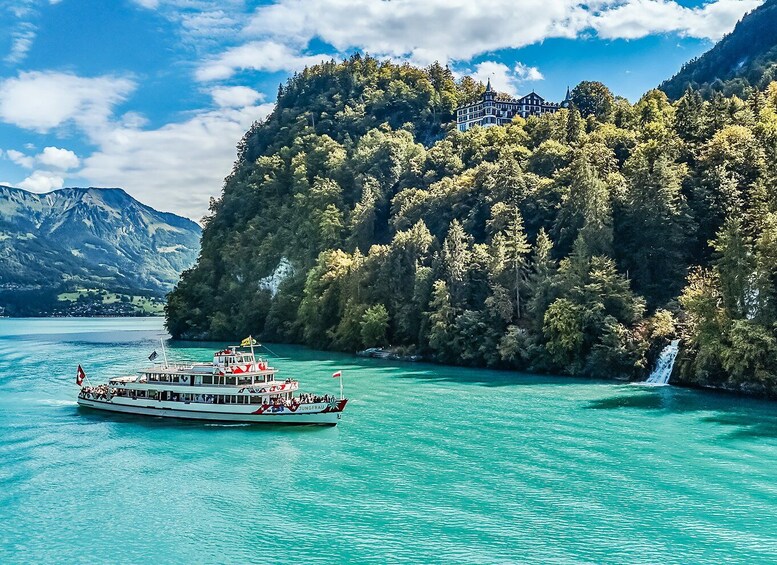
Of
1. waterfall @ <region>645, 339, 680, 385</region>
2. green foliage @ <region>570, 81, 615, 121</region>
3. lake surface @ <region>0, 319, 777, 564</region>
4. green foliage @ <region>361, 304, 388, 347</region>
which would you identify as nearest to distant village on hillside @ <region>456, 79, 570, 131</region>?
green foliage @ <region>570, 81, 615, 121</region>

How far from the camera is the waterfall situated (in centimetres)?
6962

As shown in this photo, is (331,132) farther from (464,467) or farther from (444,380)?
(464,467)

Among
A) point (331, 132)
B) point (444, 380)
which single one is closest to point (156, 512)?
point (444, 380)

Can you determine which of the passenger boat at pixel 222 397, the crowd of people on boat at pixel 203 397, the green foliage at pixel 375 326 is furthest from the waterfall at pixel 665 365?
the green foliage at pixel 375 326

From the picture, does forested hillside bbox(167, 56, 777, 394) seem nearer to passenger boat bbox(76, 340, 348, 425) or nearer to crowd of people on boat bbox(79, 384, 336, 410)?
crowd of people on boat bbox(79, 384, 336, 410)

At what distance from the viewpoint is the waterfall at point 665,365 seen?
6962 centimetres

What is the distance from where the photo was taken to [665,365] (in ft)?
230

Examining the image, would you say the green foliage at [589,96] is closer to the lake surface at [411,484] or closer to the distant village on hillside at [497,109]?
the distant village on hillside at [497,109]

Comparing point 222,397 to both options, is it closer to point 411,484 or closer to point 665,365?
point 411,484

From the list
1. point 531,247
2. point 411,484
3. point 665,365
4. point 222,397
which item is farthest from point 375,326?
point 411,484

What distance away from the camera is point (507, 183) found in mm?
106312

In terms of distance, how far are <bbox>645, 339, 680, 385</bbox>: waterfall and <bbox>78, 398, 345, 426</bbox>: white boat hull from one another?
37895 mm

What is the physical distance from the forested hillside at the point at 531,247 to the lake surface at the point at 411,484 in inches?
490

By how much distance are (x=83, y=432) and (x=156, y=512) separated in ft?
71.5
